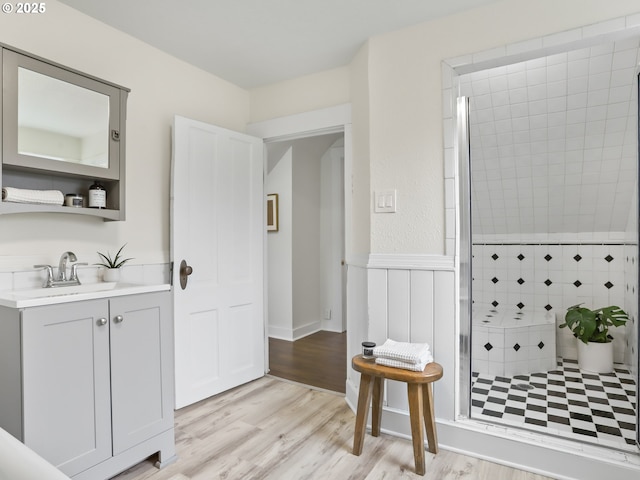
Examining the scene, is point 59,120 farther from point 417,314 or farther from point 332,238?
point 332,238

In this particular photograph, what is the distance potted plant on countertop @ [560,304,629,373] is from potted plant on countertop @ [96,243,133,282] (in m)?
3.31

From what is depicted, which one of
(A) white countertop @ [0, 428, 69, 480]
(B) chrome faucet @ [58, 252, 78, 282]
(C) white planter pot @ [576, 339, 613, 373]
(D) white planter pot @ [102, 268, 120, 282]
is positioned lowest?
(C) white planter pot @ [576, 339, 613, 373]

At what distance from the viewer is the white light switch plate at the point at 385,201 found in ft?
7.61

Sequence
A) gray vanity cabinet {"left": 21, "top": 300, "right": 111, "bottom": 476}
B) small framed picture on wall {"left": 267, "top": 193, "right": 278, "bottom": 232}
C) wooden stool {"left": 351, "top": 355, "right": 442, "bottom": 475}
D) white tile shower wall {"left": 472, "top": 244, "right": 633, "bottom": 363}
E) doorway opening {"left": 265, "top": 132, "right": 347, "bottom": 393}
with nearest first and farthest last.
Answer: gray vanity cabinet {"left": 21, "top": 300, "right": 111, "bottom": 476}
wooden stool {"left": 351, "top": 355, "right": 442, "bottom": 475}
white tile shower wall {"left": 472, "top": 244, "right": 633, "bottom": 363}
doorway opening {"left": 265, "top": 132, "right": 347, "bottom": 393}
small framed picture on wall {"left": 267, "top": 193, "right": 278, "bottom": 232}

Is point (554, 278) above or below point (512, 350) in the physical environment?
above

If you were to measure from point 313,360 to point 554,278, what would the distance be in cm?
233

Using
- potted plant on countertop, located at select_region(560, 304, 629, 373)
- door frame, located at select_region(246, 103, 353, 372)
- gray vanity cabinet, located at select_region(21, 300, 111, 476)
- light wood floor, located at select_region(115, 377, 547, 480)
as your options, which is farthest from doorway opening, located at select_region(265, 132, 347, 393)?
gray vanity cabinet, located at select_region(21, 300, 111, 476)

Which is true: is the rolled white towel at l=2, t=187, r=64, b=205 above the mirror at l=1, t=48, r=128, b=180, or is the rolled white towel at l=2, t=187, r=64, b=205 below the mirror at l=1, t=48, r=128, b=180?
below

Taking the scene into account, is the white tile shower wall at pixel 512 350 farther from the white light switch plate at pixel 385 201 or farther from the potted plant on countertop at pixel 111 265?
the potted plant on countertop at pixel 111 265

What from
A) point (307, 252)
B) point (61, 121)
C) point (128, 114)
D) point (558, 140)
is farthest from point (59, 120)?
point (558, 140)

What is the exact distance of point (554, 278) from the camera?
361 centimetres

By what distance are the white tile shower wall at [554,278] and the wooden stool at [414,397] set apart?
7.06ft

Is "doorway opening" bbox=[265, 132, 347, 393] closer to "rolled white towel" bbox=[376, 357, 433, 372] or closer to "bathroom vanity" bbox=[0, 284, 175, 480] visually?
"rolled white towel" bbox=[376, 357, 433, 372]

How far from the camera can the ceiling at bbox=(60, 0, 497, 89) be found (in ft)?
6.91
